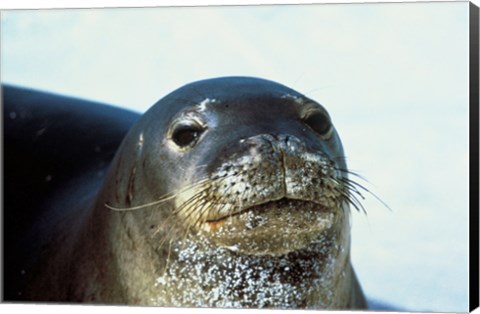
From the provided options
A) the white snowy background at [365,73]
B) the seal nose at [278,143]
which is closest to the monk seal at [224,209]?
the seal nose at [278,143]

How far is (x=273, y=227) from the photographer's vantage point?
11.2 feet

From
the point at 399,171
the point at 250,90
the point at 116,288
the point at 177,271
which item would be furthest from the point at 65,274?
the point at 399,171

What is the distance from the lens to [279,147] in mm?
3326

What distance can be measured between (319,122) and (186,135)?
0.49m

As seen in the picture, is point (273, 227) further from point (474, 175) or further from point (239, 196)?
point (474, 175)

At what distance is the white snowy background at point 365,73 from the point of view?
4.19m

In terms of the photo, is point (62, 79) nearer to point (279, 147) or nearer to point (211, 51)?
point (211, 51)

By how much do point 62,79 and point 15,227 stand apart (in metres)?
0.82

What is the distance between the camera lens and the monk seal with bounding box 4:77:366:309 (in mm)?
3379

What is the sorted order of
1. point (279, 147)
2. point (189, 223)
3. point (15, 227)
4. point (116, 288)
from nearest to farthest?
1. point (279, 147)
2. point (189, 223)
3. point (116, 288)
4. point (15, 227)

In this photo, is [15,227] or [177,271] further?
[15,227]

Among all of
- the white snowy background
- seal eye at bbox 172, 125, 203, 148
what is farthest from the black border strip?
Result: seal eye at bbox 172, 125, 203, 148

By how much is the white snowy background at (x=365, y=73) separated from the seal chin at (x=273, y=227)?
2.81 ft

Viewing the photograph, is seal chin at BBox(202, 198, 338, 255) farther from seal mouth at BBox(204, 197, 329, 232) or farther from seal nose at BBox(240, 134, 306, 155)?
seal nose at BBox(240, 134, 306, 155)
